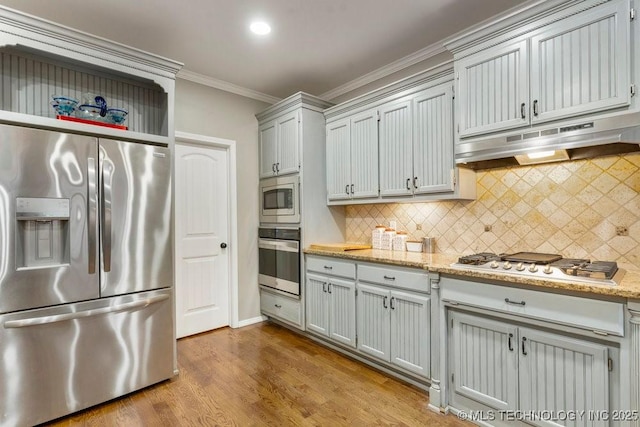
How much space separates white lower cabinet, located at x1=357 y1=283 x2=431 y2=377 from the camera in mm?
2314

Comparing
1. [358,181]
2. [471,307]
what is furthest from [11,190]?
[471,307]

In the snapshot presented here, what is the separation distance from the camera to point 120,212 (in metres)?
2.34

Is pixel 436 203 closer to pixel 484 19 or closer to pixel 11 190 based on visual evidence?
pixel 484 19

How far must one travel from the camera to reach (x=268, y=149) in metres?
3.82

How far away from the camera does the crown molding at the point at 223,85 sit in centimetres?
339

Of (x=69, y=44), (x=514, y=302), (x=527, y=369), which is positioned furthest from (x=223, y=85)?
(x=527, y=369)

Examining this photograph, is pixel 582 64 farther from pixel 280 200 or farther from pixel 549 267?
pixel 280 200

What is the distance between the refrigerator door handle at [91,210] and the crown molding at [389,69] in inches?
105

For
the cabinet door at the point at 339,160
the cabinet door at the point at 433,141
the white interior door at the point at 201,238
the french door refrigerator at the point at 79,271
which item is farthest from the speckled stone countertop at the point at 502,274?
the french door refrigerator at the point at 79,271

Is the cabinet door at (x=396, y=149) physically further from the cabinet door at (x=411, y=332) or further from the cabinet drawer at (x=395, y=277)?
the cabinet door at (x=411, y=332)

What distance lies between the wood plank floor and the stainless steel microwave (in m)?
1.37

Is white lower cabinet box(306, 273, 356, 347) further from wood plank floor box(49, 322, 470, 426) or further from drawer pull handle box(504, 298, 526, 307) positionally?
drawer pull handle box(504, 298, 526, 307)

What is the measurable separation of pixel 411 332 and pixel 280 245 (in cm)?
175

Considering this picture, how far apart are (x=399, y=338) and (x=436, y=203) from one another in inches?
48.8
